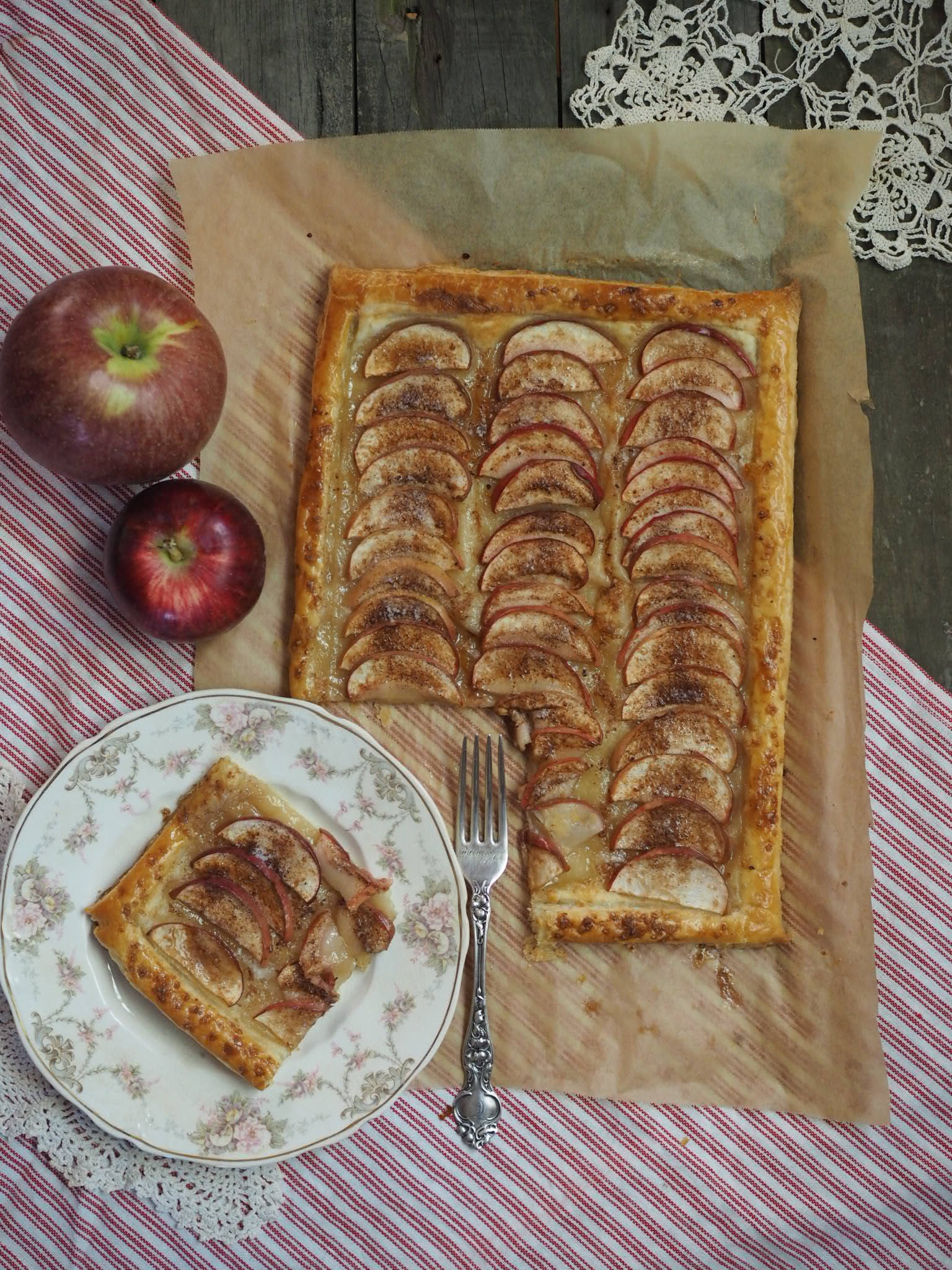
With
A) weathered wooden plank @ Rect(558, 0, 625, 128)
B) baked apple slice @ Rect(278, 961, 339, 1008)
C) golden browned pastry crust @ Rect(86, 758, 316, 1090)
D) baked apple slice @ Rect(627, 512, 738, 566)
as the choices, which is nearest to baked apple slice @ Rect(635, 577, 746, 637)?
baked apple slice @ Rect(627, 512, 738, 566)

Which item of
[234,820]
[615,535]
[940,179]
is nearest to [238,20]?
[615,535]

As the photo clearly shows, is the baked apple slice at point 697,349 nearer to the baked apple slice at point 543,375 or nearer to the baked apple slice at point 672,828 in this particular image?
the baked apple slice at point 543,375

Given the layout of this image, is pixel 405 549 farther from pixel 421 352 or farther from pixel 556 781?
pixel 556 781

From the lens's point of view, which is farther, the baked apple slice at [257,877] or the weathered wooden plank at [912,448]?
the weathered wooden plank at [912,448]

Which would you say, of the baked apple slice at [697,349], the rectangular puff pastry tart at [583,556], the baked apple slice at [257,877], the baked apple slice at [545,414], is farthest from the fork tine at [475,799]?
the baked apple slice at [697,349]

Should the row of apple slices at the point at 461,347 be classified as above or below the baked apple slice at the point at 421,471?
above

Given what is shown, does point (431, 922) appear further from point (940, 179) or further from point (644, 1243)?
point (940, 179)

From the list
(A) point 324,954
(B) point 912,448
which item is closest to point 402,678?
(A) point 324,954

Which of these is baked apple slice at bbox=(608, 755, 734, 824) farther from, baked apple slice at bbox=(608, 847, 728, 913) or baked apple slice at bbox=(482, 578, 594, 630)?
baked apple slice at bbox=(482, 578, 594, 630)
